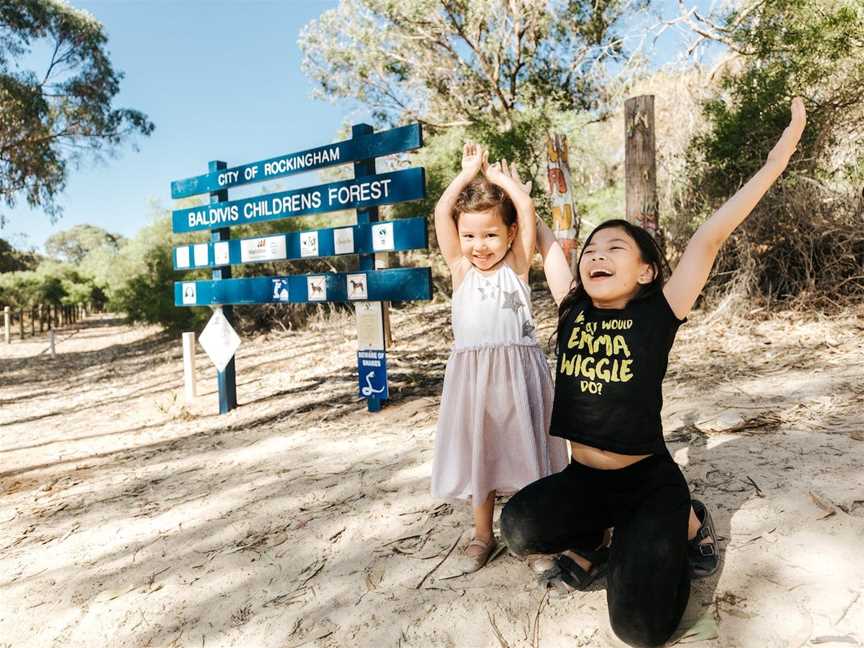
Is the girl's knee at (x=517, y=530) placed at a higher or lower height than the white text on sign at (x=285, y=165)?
lower

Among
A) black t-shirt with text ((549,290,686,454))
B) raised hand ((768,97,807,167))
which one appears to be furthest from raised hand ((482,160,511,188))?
raised hand ((768,97,807,167))

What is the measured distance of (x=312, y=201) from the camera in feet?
17.9

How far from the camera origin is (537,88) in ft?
42.5

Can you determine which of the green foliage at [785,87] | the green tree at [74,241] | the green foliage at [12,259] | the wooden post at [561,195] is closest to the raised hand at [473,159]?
the wooden post at [561,195]

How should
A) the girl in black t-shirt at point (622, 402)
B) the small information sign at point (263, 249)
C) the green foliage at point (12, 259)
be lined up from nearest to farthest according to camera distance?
1. the girl in black t-shirt at point (622, 402)
2. the small information sign at point (263, 249)
3. the green foliage at point (12, 259)

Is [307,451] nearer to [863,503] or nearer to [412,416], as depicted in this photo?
[412,416]

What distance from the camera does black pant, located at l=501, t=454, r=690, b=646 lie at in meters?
1.73

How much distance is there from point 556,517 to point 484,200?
124cm

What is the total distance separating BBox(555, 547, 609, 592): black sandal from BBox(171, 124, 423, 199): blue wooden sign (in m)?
3.42

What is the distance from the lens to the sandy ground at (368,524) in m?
2.04

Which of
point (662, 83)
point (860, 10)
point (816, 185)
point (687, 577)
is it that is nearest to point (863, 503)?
point (687, 577)

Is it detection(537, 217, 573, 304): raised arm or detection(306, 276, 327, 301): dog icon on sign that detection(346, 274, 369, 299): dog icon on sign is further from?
detection(537, 217, 573, 304): raised arm

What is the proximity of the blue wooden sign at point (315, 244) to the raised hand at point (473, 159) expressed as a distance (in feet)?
7.31

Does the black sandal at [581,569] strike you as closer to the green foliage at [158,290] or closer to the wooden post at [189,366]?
the wooden post at [189,366]
